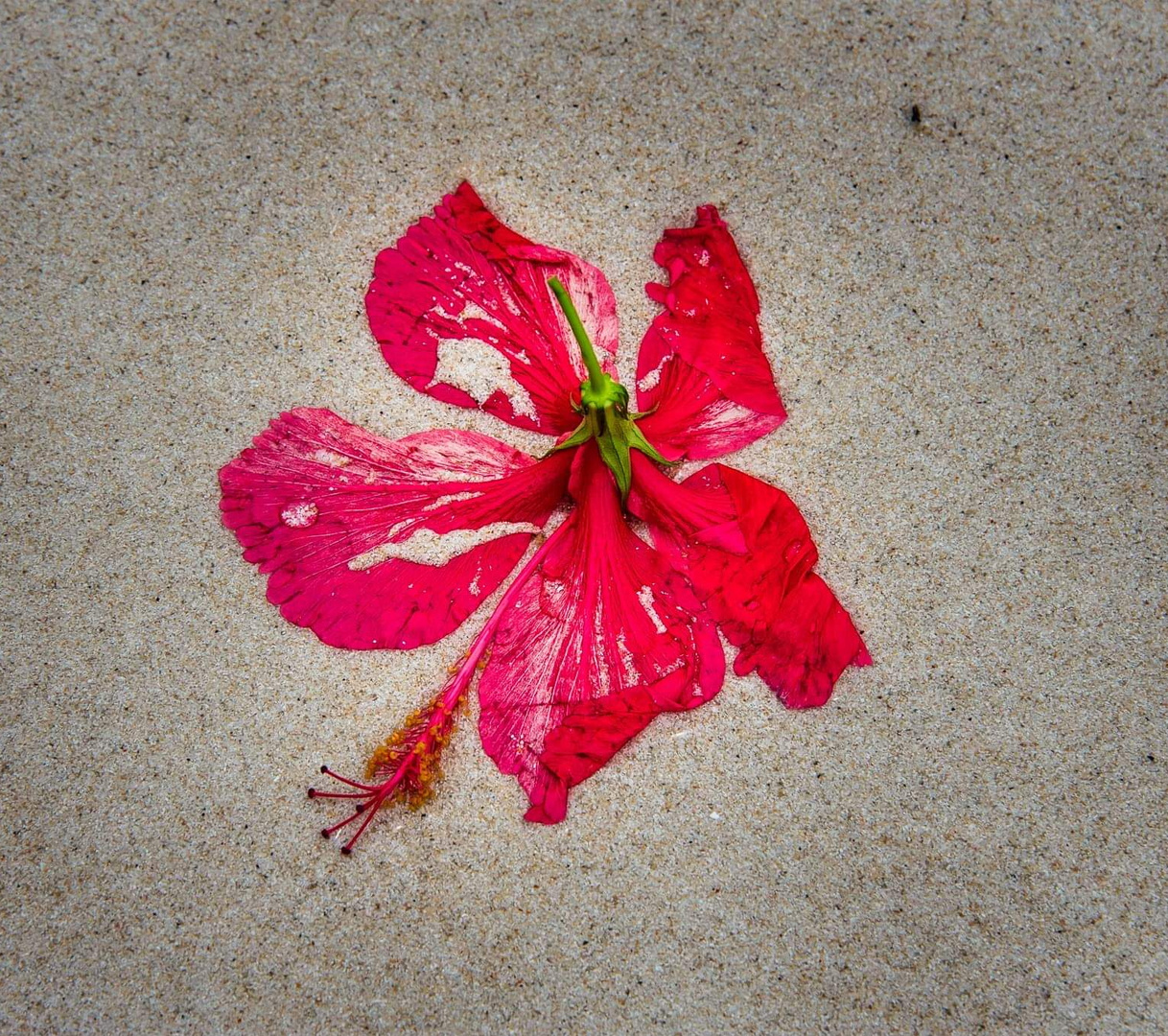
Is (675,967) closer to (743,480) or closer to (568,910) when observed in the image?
(568,910)

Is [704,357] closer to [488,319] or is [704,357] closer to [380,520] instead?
[488,319]

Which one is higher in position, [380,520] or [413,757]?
[380,520]

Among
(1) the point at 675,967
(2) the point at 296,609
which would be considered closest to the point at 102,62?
(2) the point at 296,609

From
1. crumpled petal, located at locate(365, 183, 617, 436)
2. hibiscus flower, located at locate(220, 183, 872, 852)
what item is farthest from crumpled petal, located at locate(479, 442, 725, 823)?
crumpled petal, located at locate(365, 183, 617, 436)

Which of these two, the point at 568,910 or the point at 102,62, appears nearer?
the point at 568,910

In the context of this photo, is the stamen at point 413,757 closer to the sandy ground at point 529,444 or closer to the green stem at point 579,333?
the sandy ground at point 529,444

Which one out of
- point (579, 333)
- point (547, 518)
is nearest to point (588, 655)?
point (547, 518)
